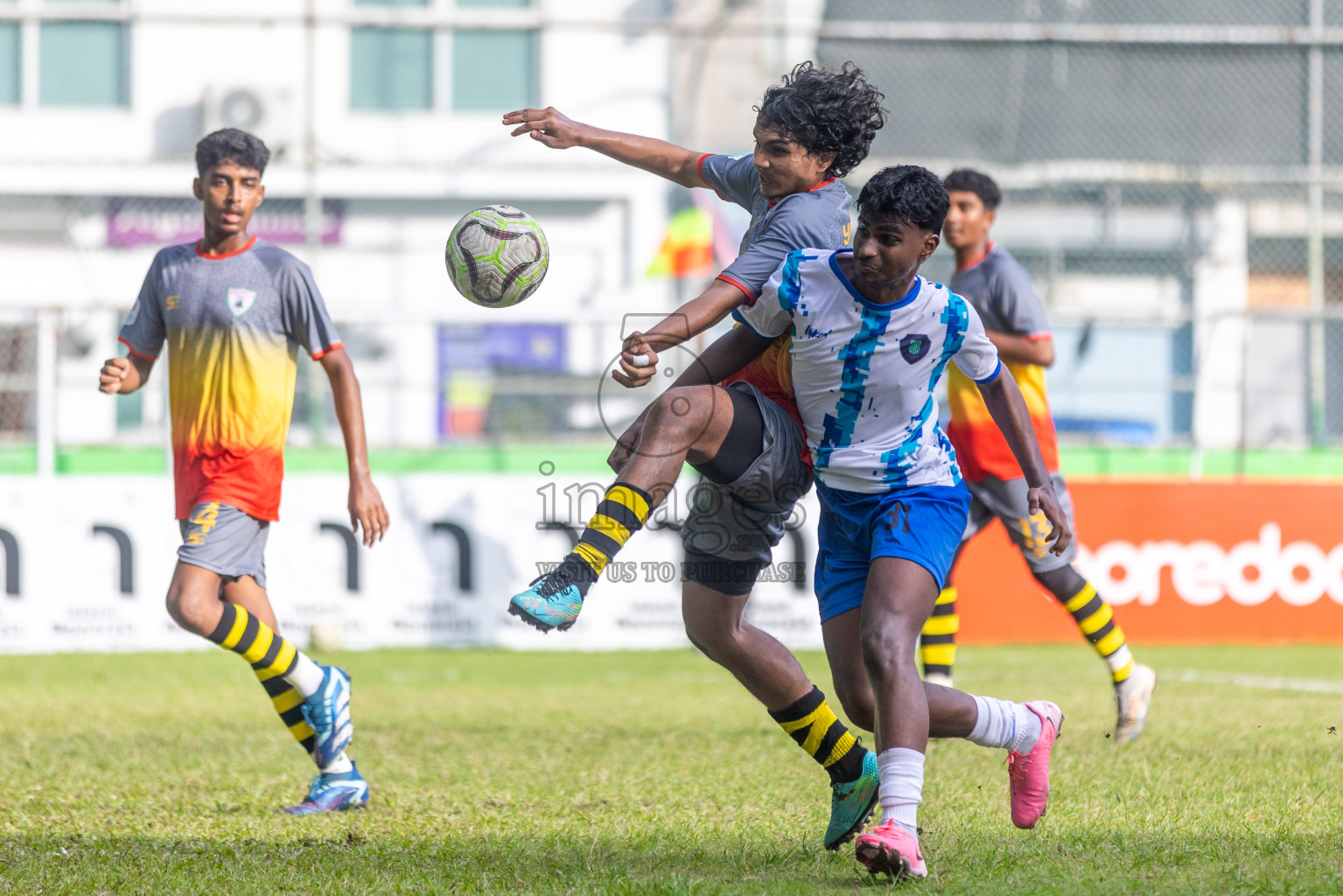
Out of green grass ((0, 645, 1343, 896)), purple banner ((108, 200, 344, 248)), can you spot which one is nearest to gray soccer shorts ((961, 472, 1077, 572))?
green grass ((0, 645, 1343, 896))

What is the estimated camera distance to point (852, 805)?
411 centimetres

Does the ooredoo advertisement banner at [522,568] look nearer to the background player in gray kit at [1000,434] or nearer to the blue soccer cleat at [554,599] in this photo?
the background player in gray kit at [1000,434]

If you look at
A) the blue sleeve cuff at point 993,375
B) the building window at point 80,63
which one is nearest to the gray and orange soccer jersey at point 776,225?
the blue sleeve cuff at point 993,375

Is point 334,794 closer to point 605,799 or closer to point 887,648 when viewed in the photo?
point 605,799

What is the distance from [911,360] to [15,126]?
17424 millimetres

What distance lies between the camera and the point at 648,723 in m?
7.07

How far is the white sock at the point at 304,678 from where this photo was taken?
4.96 meters

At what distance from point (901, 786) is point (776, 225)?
5.04 feet

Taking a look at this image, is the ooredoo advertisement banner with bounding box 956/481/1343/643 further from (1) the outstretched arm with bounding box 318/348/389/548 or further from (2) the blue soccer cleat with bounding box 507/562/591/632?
(2) the blue soccer cleat with bounding box 507/562/591/632

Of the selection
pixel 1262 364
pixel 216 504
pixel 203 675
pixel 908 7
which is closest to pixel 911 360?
pixel 216 504

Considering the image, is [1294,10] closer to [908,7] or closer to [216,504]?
[908,7]

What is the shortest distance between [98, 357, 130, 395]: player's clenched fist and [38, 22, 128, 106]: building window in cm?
1360

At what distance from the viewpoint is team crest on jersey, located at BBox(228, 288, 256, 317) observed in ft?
16.8

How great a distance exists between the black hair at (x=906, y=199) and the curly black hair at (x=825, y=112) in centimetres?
36
